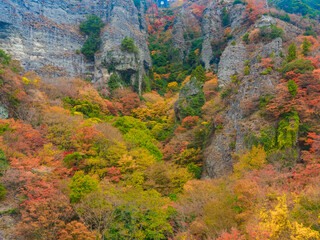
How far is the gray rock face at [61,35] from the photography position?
39.9 meters

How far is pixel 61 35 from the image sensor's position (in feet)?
151

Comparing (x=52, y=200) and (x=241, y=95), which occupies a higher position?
(x=241, y=95)

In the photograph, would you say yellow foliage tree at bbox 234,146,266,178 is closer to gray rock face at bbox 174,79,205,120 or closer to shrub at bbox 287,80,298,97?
shrub at bbox 287,80,298,97

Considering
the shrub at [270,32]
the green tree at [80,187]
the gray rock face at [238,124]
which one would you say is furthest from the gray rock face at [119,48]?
the green tree at [80,187]

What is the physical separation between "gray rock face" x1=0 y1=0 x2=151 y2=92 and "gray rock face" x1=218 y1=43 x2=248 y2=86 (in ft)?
57.9

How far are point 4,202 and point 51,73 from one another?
101 ft

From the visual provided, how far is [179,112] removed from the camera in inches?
1353

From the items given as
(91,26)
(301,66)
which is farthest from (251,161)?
(91,26)

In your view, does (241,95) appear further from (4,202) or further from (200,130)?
(4,202)

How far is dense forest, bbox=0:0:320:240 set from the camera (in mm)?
13039

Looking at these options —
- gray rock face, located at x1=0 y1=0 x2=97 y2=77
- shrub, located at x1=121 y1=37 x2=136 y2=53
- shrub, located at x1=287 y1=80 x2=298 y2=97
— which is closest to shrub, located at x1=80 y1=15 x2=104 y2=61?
gray rock face, located at x1=0 y1=0 x2=97 y2=77

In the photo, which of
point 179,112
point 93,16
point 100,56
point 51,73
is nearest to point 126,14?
point 93,16

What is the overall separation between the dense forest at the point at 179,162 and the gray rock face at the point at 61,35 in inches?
309

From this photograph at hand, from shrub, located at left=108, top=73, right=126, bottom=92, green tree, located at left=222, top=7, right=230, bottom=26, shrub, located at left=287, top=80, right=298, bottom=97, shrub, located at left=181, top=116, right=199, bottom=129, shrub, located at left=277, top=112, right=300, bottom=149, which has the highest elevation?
green tree, located at left=222, top=7, right=230, bottom=26
